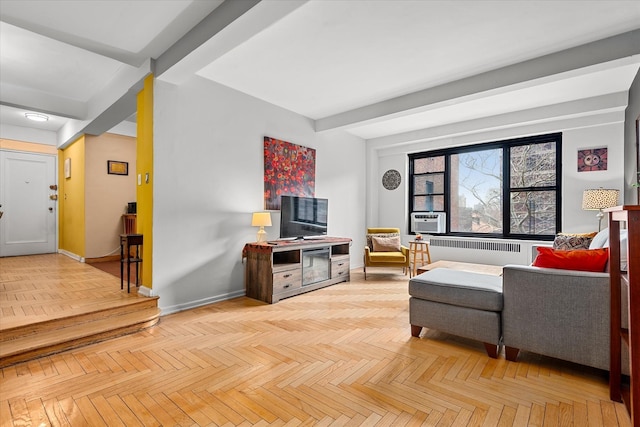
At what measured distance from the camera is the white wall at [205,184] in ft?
10.9

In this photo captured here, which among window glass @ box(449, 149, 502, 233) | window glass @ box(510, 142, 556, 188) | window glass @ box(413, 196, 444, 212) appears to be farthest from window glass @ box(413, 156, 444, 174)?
window glass @ box(510, 142, 556, 188)

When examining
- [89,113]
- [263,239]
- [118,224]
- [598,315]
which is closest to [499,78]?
[598,315]

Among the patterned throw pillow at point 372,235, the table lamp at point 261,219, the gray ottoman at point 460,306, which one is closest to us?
the gray ottoman at point 460,306

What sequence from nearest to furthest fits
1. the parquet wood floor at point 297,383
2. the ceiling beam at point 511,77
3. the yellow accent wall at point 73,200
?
1. the parquet wood floor at point 297,383
2. the ceiling beam at point 511,77
3. the yellow accent wall at point 73,200

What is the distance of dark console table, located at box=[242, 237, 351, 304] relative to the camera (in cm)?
378

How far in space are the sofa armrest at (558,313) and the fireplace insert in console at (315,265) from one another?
8.12 ft

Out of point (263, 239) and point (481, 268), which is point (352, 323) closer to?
point (263, 239)

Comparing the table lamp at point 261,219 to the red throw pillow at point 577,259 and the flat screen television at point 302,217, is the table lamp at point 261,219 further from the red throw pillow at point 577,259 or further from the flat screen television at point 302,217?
the red throw pillow at point 577,259

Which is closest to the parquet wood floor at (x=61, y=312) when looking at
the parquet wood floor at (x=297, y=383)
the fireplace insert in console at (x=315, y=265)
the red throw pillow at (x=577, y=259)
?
the parquet wood floor at (x=297, y=383)

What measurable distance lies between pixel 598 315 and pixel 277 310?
270 centimetres

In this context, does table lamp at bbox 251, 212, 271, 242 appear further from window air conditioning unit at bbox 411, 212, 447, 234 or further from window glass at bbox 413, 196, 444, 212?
window glass at bbox 413, 196, 444, 212

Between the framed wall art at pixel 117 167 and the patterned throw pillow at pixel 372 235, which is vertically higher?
the framed wall art at pixel 117 167

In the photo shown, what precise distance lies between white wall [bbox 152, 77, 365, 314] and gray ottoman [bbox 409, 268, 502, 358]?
2313 mm

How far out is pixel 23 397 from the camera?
1813mm
